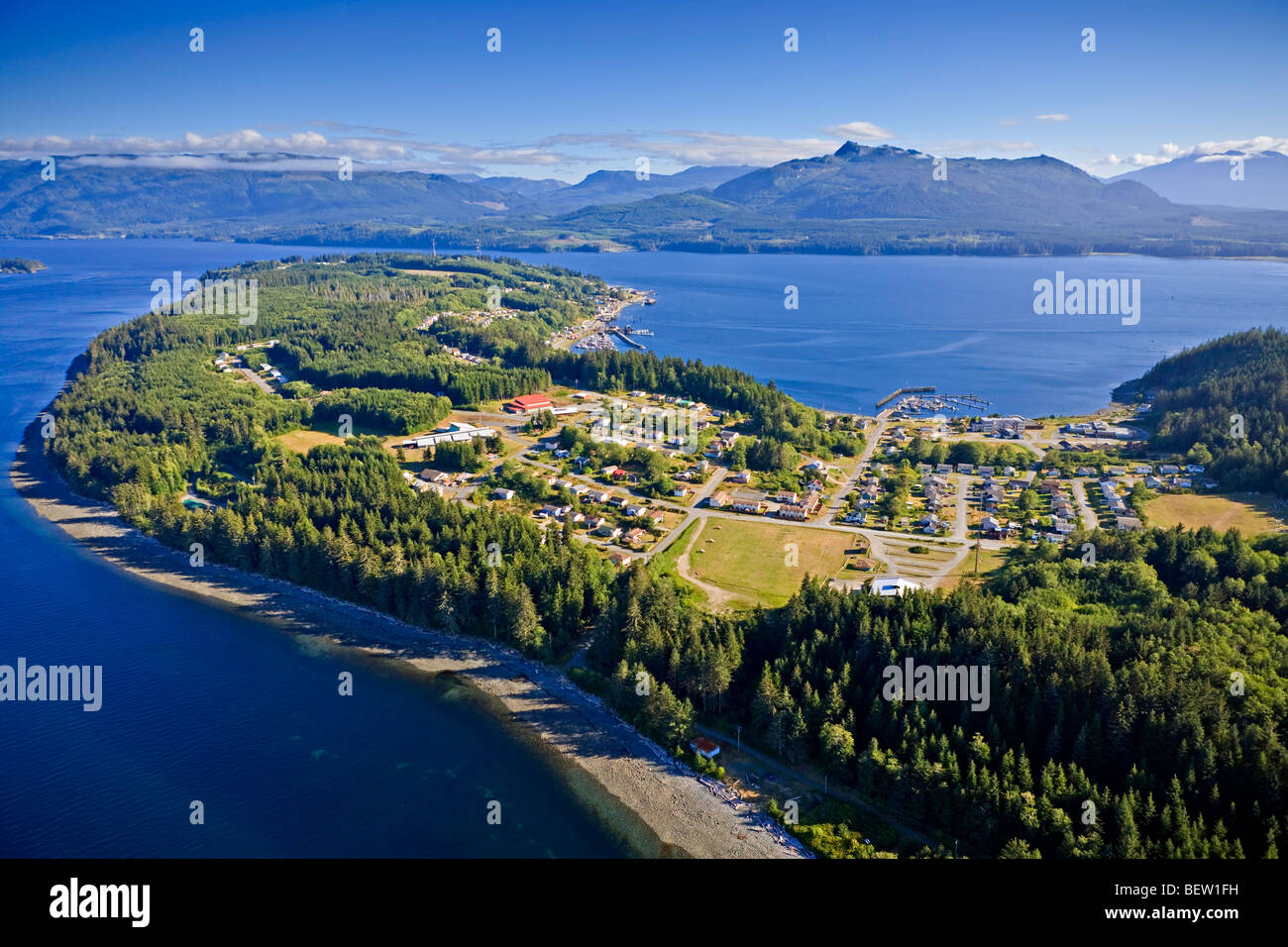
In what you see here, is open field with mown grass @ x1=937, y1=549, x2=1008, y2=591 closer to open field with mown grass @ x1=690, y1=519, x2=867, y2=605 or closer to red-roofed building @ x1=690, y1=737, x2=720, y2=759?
open field with mown grass @ x1=690, y1=519, x2=867, y2=605

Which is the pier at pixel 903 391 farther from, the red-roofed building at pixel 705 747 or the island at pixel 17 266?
the island at pixel 17 266

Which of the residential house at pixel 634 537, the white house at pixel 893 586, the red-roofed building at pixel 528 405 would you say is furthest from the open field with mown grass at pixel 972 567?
the red-roofed building at pixel 528 405

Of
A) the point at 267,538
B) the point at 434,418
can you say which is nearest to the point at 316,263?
the point at 434,418

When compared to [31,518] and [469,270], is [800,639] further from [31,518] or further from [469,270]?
[469,270]

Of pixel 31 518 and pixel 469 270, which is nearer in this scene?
pixel 31 518

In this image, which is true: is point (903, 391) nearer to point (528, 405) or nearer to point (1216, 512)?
point (1216, 512)

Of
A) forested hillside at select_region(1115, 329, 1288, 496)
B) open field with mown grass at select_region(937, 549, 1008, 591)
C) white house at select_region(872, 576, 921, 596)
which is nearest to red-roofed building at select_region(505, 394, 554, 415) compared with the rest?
white house at select_region(872, 576, 921, 596)
